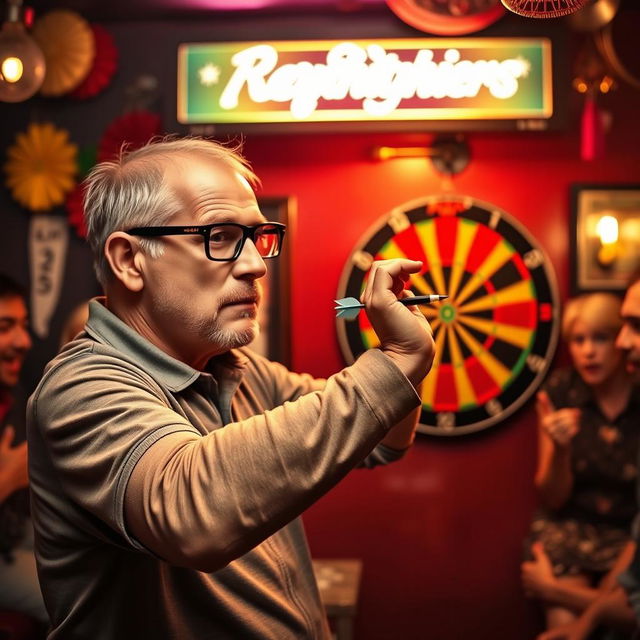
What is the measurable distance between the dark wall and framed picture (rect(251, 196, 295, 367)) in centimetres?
7

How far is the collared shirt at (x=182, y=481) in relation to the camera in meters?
1.05

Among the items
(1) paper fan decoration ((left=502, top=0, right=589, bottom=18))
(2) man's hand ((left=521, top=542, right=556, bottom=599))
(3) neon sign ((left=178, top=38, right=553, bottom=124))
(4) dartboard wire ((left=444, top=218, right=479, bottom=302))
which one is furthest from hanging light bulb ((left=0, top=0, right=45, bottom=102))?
(2) man's hand ((left=521, top=542, right=556, bottom=599))

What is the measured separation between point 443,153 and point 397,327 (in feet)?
8.59

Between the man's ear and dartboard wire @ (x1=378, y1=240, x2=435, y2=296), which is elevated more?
dartboard wire @ (x1=378, y1=240, x2=435, y2=296)

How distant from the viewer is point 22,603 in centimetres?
307

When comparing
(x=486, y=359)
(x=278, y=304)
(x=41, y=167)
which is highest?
(x=41, y=167)

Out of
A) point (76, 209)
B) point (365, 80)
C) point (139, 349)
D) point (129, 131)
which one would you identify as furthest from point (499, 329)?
point (139, 349)

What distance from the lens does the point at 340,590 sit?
2.92 metres

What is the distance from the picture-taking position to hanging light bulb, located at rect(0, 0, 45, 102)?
2336 millimetres

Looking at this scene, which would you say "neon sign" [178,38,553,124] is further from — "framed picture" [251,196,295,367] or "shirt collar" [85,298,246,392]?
"shirt collar" [85,298,246,392]

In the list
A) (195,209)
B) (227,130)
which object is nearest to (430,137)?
(227,130)

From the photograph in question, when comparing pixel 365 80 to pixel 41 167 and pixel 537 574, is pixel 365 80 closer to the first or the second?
pixel 41 167

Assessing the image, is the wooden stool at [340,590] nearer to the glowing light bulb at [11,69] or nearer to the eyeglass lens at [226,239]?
the eyeglass lens at [226,239]

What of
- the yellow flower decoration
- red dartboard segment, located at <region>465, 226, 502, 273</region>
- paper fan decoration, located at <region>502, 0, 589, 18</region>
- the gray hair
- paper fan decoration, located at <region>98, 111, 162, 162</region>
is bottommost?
the gray hair
